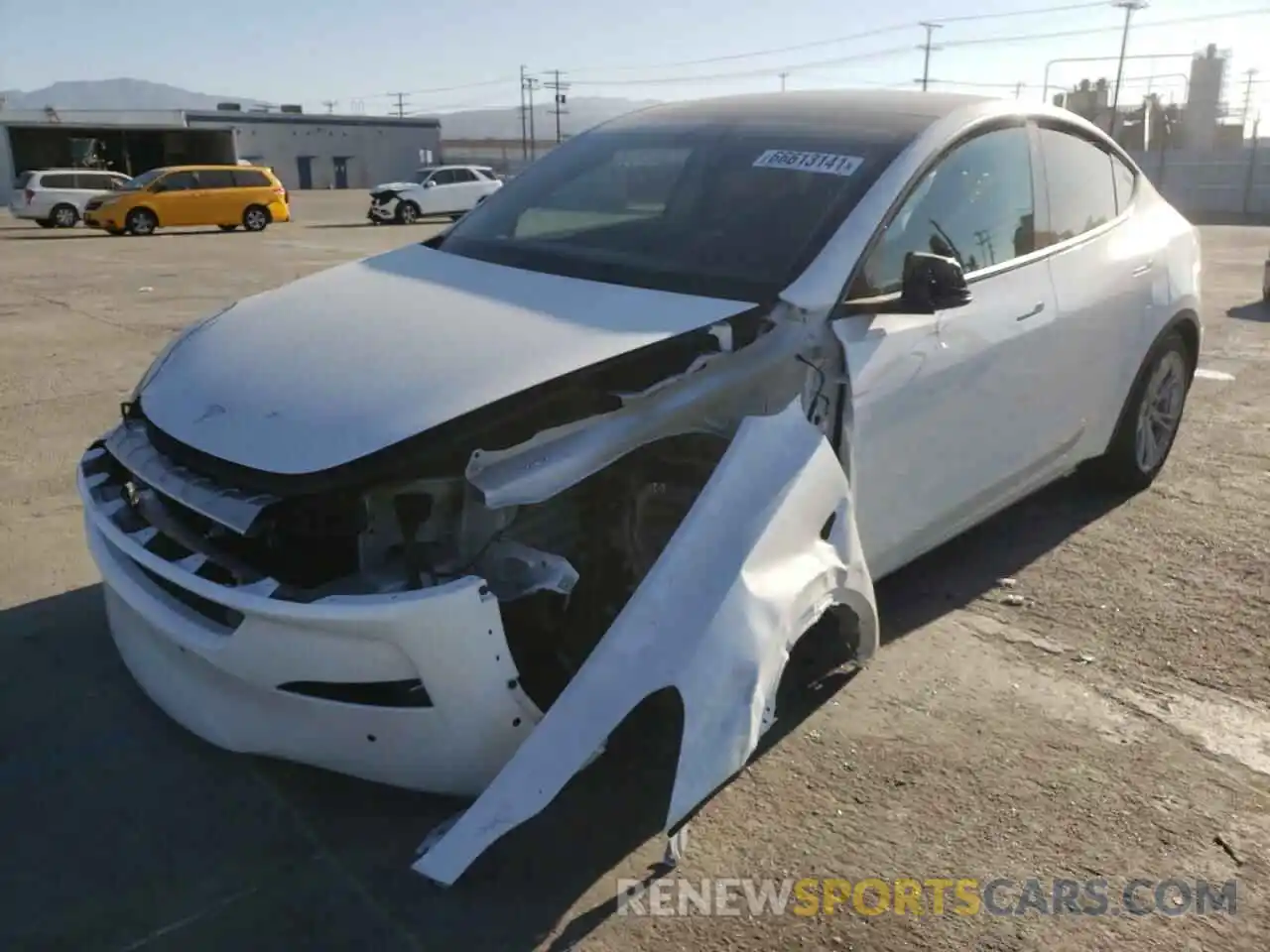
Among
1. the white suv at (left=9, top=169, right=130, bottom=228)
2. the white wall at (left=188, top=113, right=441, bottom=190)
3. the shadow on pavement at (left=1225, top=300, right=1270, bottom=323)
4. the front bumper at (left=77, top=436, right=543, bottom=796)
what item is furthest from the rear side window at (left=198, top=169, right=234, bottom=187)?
the white wall at (left=188, top=113, right=441, bottom=190)

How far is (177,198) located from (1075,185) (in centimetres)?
2488

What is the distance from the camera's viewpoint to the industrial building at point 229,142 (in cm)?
4247

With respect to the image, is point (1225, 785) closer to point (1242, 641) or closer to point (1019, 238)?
point (1242, 641)

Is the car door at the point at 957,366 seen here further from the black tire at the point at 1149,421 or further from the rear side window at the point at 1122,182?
the rear side window at the point at 1122,182

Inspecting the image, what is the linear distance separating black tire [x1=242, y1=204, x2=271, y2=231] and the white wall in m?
34.3

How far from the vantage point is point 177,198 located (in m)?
25.1

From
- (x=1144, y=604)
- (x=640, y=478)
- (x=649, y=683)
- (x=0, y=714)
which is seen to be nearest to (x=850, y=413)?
(x=640, y=478)

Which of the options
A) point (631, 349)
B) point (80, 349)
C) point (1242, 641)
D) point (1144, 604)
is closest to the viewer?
point (631, 349)

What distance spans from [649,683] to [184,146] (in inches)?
1889

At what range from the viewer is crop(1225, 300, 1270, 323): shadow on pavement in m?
10.3

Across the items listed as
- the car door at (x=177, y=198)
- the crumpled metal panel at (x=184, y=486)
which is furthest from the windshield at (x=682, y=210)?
the car door at (x=177, y=198)

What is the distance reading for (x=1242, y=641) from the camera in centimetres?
366

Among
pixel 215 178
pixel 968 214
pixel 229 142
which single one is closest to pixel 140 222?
pixel 215 178

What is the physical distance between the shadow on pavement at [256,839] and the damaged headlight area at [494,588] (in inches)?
8.5
